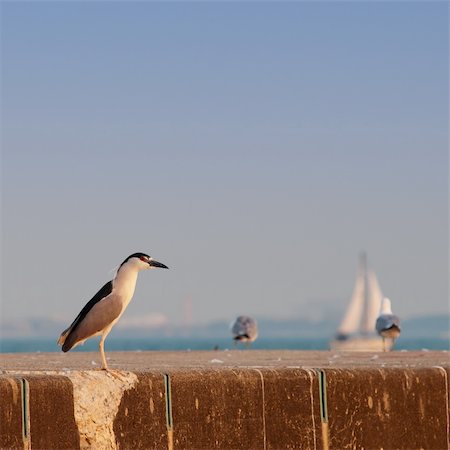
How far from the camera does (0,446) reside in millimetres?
12992

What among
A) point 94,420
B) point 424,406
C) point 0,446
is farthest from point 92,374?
point 424,406

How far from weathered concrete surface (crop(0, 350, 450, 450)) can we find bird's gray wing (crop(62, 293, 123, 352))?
590 millimetres

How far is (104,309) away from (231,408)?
70.2 inches

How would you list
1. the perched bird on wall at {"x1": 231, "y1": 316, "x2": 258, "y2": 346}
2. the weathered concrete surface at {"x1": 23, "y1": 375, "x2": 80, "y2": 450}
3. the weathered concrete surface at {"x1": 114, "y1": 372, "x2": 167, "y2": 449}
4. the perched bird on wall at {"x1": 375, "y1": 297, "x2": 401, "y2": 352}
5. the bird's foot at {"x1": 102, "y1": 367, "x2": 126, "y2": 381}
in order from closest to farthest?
1. the weathered concrete surface at {"x1": 23, "y1": 375, "x2": 80, "y2": 450}
2. the weathered concrete surface at {"x1": 114, "y1": 372, "x2": 167, "y2": 449}
3. the bird's foot at {"x1": 102, "y1": 367, "x2": 126, "y2": 381}
4. the perched bird on wall at {"x1": 375, "y1": 297, "x2": 401, "y2": 352}
5. the perched bird on wall at {"x1": 231, "y1": 316, "x2": 258, "y2": 346}

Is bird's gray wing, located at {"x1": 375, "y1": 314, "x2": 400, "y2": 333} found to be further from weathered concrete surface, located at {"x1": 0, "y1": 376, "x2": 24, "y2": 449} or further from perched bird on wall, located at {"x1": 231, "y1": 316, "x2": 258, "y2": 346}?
weathered concrete surface, located at {"x1": 0, "y1": 376, "x2": 24, "y2": 449}

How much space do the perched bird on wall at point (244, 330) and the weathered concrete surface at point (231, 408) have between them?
20598 millimetres

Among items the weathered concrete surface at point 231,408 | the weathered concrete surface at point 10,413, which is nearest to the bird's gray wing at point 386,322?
the weathered concrete surface at point 231,408

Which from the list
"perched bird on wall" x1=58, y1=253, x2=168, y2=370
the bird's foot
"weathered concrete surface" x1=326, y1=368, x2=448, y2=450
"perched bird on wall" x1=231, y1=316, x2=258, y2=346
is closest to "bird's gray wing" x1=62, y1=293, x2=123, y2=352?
"perched bird on wall" x1=58, y1=253, x2=168, y2=370

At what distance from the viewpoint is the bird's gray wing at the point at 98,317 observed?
15070 millimetres

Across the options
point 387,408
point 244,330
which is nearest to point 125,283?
point 387,408

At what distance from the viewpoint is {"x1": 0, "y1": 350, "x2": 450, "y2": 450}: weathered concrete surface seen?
13438mm

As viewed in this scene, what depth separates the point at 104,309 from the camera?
15.1 meters

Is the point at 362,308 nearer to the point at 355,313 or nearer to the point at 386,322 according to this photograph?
the point at 355,313

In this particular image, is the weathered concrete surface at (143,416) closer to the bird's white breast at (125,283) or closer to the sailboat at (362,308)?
the bird's white breast at (125,283)
